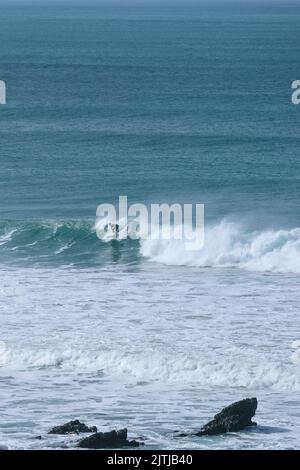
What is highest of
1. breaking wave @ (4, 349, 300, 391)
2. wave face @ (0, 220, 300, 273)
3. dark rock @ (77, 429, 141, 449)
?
wave face @ (0, 220, 300, 273)

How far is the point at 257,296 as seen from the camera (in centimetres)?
A: 4444

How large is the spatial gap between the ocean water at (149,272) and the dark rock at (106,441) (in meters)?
0.73

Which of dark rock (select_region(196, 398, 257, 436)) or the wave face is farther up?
the wave face

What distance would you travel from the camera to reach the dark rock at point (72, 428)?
30578 mm

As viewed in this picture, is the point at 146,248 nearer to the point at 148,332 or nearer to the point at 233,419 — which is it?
the point at 148,332

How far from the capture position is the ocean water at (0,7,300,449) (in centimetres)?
3353

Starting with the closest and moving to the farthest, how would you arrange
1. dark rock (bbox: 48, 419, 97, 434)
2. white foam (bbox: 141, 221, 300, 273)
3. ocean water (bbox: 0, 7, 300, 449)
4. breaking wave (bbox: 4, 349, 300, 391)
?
dark rock (bbox: 48, 419, 97, 434)
ocean water (bbox: 0, 7, 300, 449)
breaking wave (bbox: 4, 349, 300, 391)
white foam (bbox: 141, 221, 300, 273)

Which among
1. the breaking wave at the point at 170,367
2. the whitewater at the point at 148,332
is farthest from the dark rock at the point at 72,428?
the breaking wave at the point at 170,367

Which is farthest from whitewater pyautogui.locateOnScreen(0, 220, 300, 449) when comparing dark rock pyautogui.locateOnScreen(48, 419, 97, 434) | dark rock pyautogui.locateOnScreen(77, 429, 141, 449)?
dark rock pyautogui.locateOnScreen(77, 429, 141, 449)

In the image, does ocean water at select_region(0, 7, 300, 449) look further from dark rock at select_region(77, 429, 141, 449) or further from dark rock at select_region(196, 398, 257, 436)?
dark rock at select_region(77, 429, 141, 449)

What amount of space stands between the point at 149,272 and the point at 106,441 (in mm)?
20248

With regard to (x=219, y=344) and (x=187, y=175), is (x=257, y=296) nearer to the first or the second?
(x=219, y=344)

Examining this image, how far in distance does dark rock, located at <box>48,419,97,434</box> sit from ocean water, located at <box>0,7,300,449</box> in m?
0.53
